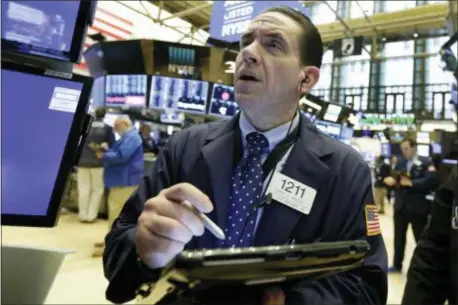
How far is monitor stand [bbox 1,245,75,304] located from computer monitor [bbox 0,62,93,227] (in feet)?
0.28

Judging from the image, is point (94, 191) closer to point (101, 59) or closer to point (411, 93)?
point (101, 59)

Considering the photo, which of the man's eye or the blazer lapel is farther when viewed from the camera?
the man's eye

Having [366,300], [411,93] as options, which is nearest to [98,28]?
[366,300]

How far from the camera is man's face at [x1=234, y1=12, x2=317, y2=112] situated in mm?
1321

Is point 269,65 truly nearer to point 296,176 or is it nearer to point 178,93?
point 296,176

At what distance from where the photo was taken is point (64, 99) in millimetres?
1248

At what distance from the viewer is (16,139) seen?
1212mm

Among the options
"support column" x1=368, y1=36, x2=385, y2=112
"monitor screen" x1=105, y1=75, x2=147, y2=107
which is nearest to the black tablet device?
"monitor screen" x1=105, y1=75, x2=147, y2=107

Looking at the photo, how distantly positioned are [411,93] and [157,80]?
16.9m

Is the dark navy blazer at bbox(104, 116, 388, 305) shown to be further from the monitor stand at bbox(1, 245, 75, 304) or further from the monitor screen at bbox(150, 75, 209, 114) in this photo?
the monitor screen at bbox(150, 75, 209, 114)

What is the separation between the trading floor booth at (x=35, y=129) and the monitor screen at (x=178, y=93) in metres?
5.32

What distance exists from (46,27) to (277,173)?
88 cm

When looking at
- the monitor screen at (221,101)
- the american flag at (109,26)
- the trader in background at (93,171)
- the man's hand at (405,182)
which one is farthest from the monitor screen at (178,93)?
the man's hand at (405,182)

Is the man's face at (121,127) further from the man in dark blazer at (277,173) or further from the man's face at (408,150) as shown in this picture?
the man's face at (408,150)
